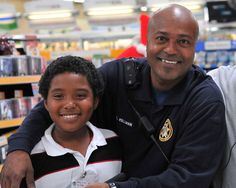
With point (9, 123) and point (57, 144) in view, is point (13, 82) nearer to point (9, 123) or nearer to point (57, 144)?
point (9, 123)

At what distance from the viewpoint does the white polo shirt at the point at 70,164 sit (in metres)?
1.38

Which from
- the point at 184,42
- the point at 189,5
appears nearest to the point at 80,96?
the point at 184,42

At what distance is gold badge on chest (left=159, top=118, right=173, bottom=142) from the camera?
141cm

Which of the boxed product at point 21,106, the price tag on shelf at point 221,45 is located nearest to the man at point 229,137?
the boxed product at point 21,106

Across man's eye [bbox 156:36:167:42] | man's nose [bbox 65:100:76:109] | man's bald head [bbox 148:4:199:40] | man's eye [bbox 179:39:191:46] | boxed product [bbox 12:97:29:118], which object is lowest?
boxed product [bbox 12:97:29:118]

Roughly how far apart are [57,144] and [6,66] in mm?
1724

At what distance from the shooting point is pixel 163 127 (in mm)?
1448

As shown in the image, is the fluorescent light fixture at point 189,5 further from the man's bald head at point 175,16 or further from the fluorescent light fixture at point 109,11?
the man's bald head at point 175,16

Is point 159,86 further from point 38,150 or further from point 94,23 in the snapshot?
point 94,23

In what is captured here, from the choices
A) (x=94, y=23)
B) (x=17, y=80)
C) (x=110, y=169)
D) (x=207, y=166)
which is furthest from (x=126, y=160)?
(x=94, y=23)

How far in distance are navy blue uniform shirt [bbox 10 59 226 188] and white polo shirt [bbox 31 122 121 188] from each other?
6cm

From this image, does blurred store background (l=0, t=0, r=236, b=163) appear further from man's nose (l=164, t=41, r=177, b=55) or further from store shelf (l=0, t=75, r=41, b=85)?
man's nose (l=164, t=41, r=177, b=55)

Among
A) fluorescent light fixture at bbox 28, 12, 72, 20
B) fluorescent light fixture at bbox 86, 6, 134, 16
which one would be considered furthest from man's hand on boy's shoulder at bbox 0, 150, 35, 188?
fluorescent light fixture at bbox 28, 12, 72, 20

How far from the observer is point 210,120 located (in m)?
1.28
